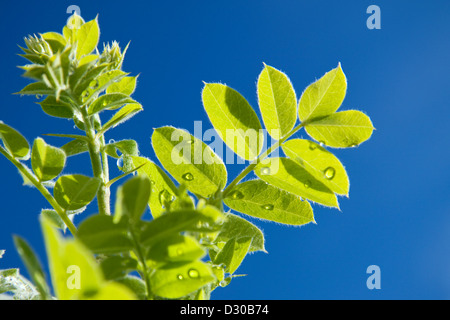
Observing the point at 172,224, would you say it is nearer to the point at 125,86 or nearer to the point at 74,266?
the point at 74,266

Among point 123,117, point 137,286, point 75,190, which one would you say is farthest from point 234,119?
point 137,286

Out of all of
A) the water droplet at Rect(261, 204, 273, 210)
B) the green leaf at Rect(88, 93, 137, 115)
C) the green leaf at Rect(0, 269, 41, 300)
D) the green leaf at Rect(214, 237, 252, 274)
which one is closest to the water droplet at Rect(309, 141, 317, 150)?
the water droplet at Rect(261, 204, 273, 210)

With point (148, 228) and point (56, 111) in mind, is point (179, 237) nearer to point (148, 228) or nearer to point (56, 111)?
point (148, 228)

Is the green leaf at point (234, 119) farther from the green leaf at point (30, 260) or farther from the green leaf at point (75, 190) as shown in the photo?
the green leaf at point (30, 260)
